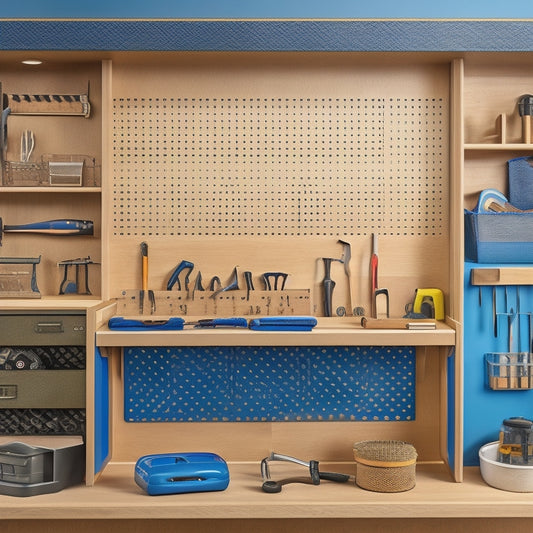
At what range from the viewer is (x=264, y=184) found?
108 inches

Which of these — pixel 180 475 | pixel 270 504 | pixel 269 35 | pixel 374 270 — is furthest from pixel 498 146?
pixel 180 475

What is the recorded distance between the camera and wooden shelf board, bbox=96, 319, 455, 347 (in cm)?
243

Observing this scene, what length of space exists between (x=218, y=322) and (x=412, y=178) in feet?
2.97

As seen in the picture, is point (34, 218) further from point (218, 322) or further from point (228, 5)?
point (228, 5)

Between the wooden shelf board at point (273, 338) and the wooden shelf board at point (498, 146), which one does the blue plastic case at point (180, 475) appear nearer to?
the wooden shelf board at point (273, 338)

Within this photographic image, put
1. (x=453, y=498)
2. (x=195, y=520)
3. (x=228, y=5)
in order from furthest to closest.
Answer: (x=228, y=5), (x=195, y=520), (x=453, y=498)

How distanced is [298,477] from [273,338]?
50cm

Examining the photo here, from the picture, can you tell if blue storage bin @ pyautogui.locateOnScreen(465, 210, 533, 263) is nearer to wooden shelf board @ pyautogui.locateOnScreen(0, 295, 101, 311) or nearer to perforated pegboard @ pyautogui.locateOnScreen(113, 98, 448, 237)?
perforated pegboard @ pyautogui.locateOnScreen(113, 98, 448, 237)

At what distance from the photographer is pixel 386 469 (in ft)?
7.86

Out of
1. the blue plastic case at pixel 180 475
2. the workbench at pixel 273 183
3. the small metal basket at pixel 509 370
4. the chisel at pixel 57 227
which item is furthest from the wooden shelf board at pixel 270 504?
the chisel at pixel 57 227

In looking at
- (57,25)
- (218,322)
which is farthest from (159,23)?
(218,322)

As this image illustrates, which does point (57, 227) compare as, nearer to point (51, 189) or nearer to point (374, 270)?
point (51, 189)

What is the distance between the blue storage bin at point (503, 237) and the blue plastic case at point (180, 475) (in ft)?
3.86

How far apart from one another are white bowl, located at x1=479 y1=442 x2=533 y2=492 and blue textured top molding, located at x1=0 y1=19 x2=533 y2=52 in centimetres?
140
